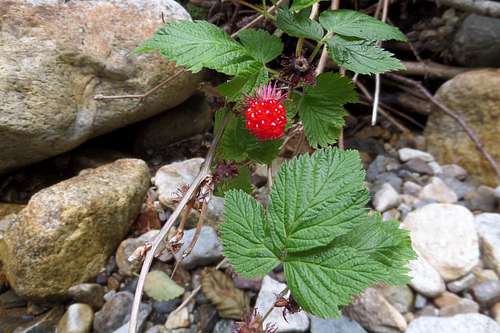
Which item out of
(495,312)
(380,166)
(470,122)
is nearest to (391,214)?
(380,166)

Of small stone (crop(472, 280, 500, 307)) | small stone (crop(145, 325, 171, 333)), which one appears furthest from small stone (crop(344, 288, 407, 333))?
small stone (crop(145, 325, 171, 333))

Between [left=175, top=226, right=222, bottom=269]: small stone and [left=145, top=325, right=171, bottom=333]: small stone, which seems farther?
[left=175, top=226, right=222, bottom=269]: small stone

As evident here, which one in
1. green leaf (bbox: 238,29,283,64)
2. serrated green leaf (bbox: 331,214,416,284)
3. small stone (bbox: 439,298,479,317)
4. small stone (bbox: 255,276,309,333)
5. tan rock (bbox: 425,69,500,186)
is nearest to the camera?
serrated green leaf (bbox: 331,214,416,284)

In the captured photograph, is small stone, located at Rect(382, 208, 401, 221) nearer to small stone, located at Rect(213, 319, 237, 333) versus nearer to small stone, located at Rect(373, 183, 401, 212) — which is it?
small stone, located at Rect(373, 183, 401, 212)

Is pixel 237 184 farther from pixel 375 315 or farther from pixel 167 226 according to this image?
pixel 375 315

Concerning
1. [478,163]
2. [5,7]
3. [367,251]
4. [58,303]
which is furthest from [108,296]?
[478,163]

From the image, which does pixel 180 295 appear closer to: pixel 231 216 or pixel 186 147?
pixel 231 216
